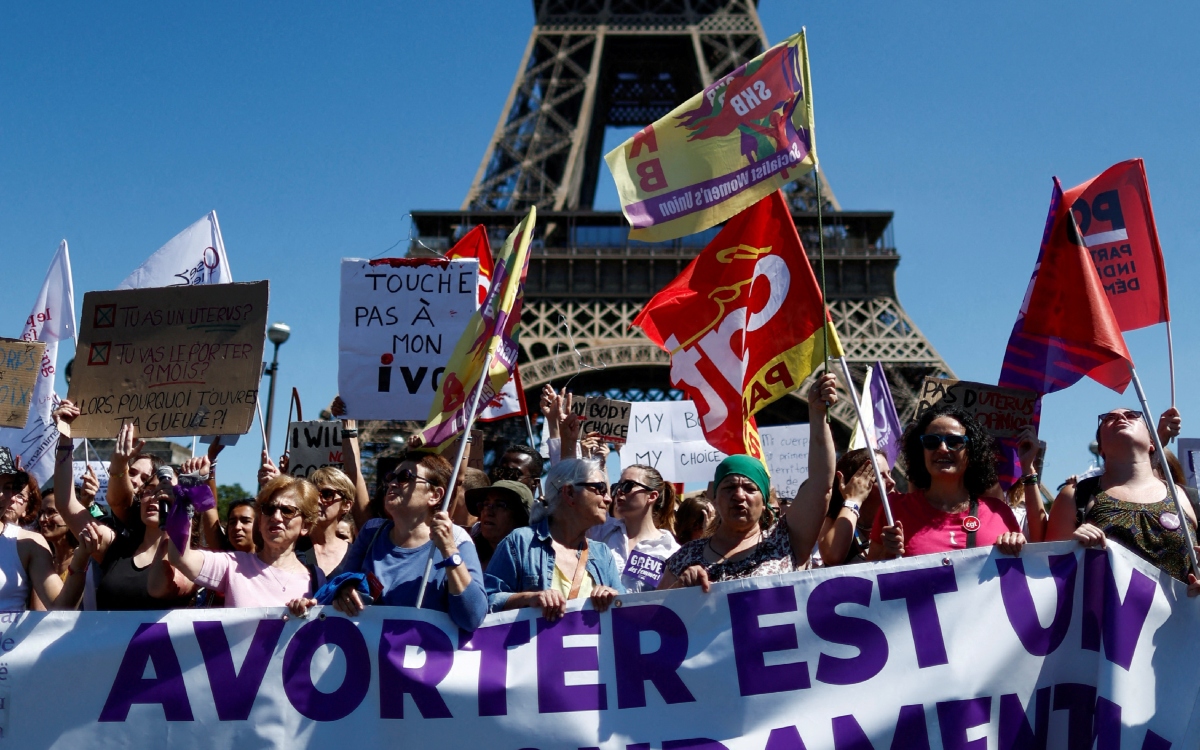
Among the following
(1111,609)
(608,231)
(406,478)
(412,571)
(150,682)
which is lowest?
(150,682)

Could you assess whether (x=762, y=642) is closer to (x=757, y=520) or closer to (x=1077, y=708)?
(x=757, y=520)

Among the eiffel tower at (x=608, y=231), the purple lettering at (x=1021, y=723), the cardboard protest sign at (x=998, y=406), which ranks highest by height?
the eiffel tower at (x=608, y=231)

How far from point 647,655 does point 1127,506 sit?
202 centimetres

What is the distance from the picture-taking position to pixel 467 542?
4.27m

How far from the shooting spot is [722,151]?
206 inches

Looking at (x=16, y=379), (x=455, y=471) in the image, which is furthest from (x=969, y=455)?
(x=16, y=379)

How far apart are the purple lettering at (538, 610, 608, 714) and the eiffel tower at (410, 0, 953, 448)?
79.4ft

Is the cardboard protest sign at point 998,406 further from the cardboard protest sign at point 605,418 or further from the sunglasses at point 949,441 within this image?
the cardboard protest sign at point 605,418

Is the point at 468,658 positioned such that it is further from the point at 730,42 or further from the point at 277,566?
the point at 730,42

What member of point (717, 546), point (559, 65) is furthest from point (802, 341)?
point (559, 65)

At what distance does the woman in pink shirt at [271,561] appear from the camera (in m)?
4.44

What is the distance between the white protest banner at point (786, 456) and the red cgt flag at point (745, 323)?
13.9 feet

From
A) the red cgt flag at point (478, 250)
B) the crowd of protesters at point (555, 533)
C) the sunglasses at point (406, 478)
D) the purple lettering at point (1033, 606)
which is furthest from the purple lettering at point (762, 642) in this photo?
the red cgt flag at point (478, 250)

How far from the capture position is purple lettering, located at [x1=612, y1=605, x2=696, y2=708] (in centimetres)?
427
